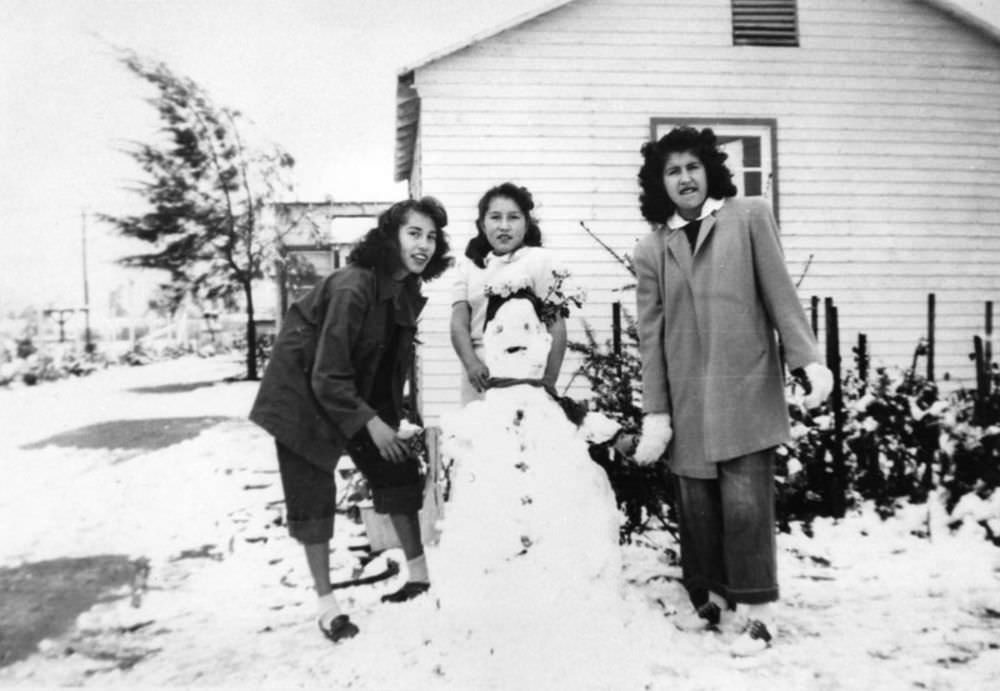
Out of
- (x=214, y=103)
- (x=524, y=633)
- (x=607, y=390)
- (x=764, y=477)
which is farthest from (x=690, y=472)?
(x=214, y=103)

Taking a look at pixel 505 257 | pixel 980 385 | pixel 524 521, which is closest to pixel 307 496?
pixel 524 521

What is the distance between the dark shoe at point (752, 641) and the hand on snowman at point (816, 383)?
701 millimetres

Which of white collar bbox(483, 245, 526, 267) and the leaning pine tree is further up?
the leaning pine tree

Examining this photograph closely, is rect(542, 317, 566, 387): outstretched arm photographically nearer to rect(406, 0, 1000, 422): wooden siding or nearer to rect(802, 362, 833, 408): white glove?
rect(802, 362, 833, 408): white glove

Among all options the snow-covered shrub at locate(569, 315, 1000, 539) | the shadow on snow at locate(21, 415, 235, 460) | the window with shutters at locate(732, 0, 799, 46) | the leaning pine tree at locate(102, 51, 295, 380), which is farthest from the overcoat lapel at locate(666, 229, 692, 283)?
the window with shutters at locate(732, 0, 799, 46)

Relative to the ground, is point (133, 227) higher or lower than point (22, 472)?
higher

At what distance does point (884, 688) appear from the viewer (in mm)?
1944

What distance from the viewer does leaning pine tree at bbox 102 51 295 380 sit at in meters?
3.42

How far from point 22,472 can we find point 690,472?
4336 mm

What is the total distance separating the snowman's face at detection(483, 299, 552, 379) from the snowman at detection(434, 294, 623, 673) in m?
0.07

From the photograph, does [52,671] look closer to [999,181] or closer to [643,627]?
[643,627]

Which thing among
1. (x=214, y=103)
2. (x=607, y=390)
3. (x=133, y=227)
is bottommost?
(x=607, y=390)

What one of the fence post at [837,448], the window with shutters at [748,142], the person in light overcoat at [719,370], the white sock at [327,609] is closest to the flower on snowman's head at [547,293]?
the person in light overcoat at [719,370]

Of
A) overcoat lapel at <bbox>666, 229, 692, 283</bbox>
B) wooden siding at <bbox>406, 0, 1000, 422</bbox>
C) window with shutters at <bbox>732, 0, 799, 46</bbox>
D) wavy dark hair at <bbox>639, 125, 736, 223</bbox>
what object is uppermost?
window with shutters at <bbox>732, 0, 799, 46</bbox>
